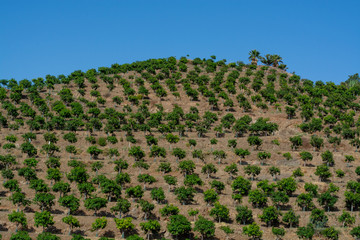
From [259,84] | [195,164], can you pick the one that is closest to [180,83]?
[259,84]

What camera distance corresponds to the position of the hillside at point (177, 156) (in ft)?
290

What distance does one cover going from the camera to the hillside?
88438mm

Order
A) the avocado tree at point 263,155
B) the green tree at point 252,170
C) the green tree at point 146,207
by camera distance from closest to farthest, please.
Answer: the green tree at point 146,207, the green tree at point 252,170, the avocado tree at point 263,155

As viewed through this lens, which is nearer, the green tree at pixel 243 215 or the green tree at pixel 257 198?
the green tree at pixel 243 215

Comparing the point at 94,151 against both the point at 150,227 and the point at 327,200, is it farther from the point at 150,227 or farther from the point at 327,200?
the point at 327,200

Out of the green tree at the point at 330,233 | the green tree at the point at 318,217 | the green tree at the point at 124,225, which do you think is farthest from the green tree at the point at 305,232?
the green tree at the point at 124,225

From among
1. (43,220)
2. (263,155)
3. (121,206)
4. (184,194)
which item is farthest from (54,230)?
(263,155)

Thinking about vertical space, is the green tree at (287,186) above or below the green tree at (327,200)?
above

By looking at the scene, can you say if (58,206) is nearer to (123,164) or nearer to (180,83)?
(123,164)

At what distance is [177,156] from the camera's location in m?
118

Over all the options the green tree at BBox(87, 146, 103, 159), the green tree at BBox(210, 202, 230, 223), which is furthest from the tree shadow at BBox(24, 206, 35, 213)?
the green tree at BBox(210, 202, 230, 223)

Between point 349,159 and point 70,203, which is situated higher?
point 349,159

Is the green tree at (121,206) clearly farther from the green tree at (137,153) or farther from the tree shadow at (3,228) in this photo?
the green tree at (137,153)

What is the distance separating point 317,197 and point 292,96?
78.6m
